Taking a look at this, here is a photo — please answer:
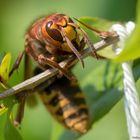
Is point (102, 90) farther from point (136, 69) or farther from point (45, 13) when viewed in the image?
point (45, 13)

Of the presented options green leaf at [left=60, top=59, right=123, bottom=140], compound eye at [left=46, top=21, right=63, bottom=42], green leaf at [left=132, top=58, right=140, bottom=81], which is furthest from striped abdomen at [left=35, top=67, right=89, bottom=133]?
compound eye at [left=46, top=21, right=63, bottom=42]

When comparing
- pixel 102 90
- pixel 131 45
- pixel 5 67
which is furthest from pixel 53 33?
pixel 131 45

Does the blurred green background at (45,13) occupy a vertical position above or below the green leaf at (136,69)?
below

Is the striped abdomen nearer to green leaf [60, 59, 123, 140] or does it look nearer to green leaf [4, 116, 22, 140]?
green leaf [60, 59, 123, 140]

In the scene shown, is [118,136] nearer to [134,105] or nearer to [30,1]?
[134,105]

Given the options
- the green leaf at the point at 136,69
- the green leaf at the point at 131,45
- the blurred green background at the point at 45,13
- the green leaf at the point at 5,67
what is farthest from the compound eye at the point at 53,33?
the blurred green background at the point at 45,13

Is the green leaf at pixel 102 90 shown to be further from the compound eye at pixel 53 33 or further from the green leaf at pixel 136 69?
the compound eye at pixel 53 33

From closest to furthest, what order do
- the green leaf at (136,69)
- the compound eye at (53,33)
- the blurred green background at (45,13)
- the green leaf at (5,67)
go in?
1. the green leaf at (5,67)
2. the compound eye at (53,33)
3. the green leaf at (136,69)
4. the blurred green background at (45,13)

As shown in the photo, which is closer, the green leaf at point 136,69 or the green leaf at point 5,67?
the green leaf at point 5,67
